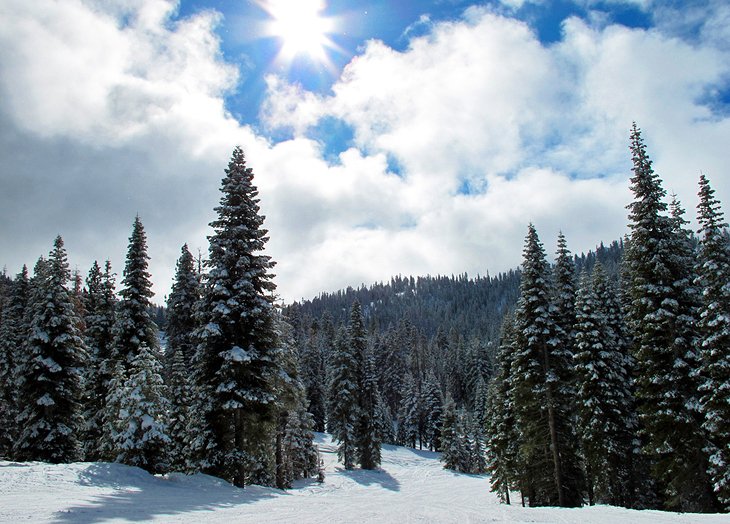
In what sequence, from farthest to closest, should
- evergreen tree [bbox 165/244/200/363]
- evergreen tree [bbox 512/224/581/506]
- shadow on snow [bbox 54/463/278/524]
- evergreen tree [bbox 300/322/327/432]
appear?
evergreen tree [bbox 300/322/327/432]
evergreen tree [bbox 165/244/200/363]
evergreen tree [bbox 512/224/581/506]
shadow on snow [bbox 54/463/278/524]

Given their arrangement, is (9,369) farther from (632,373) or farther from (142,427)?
(632,373)

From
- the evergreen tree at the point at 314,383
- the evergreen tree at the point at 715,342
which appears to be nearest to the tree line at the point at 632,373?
the evergreen tree at the point at 715,342

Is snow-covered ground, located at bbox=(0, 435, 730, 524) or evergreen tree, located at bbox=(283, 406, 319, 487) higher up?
snow-covered ground, located at bbox=(0, 435, 730, 524)

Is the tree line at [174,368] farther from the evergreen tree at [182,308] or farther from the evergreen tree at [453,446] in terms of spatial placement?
the evergreen tree at [453,446]

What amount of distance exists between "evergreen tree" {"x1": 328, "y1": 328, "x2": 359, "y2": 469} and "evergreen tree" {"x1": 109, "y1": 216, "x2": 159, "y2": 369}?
1071 inches

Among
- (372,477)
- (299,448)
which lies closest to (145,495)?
(299,448)

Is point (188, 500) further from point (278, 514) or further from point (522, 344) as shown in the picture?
point (522, 344)

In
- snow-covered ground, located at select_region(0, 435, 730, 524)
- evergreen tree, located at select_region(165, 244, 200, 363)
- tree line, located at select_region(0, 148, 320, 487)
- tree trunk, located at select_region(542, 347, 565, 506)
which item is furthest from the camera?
evergreen tree, located at select_region(165, 244, 200, 363)

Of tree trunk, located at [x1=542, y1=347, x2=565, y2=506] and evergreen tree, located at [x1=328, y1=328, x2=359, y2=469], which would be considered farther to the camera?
evergreen tree, located at [x1=328, y1=328, x2=359, y2=469]

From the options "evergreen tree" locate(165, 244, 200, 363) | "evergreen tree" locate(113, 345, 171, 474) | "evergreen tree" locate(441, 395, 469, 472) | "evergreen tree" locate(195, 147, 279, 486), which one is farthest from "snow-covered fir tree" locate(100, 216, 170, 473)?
"evergreen tree" locate(441, 395, 469, 472)

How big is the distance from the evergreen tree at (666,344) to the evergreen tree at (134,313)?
27.8m

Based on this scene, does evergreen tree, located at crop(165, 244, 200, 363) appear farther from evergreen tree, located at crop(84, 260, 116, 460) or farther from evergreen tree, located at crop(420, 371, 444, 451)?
evergreen tree, located at crop(420, 371, 444, 451)

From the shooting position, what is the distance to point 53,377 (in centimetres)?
2845

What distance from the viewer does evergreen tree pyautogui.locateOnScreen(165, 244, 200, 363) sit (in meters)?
36.0
